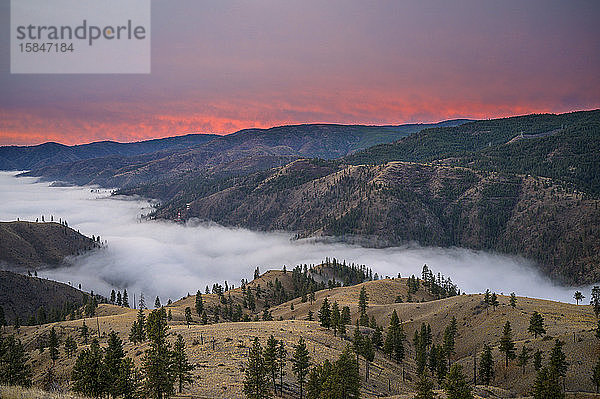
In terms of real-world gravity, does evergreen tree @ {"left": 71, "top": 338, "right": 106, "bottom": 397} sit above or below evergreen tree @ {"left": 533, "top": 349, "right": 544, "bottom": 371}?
above

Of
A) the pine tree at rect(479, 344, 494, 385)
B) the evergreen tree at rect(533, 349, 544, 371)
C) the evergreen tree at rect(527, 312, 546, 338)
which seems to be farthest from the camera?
the evergreen tree at rect(527, 312, 546, 338)

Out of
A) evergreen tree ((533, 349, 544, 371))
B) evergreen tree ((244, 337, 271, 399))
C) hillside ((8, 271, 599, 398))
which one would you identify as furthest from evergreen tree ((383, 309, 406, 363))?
evergreen tree ((244, 337, 271, 399))

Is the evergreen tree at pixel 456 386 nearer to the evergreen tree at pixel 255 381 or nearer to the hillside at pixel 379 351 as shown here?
the hillside at pixel 379 351

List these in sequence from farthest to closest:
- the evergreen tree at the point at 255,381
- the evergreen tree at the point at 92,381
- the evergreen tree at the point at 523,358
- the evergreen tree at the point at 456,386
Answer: the evergreen tree at the point at 523,358 → the evergreen tree at the point at 92,381 → the evergreen tree at the point at 456,386 → the evergreen tree at the point at 255,381

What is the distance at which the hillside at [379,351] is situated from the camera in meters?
68.8

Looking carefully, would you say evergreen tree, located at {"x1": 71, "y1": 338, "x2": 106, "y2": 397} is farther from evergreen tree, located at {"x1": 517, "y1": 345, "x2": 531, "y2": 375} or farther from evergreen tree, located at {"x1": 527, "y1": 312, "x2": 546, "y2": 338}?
evergreen tree, located at {"x1": 527, "y1": 312, "x2": 546, "y2": 338}

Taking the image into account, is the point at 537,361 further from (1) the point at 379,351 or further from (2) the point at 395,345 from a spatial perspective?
(1) the point at 379,351

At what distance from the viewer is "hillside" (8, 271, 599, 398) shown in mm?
68750

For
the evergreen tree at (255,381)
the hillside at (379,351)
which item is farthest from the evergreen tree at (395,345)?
the evergreen tree at (255,381)

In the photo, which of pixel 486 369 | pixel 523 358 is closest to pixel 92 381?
pixel 486 369

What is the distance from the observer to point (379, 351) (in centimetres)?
10112

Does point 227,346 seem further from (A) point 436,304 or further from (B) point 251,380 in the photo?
(A) point 436,304

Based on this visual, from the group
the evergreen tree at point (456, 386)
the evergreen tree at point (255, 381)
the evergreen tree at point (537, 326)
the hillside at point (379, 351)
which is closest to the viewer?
the evergreen tree at point (255, 381)

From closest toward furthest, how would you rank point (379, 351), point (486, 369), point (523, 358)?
point (486, 369), point (523, 358), point (379, 351)
